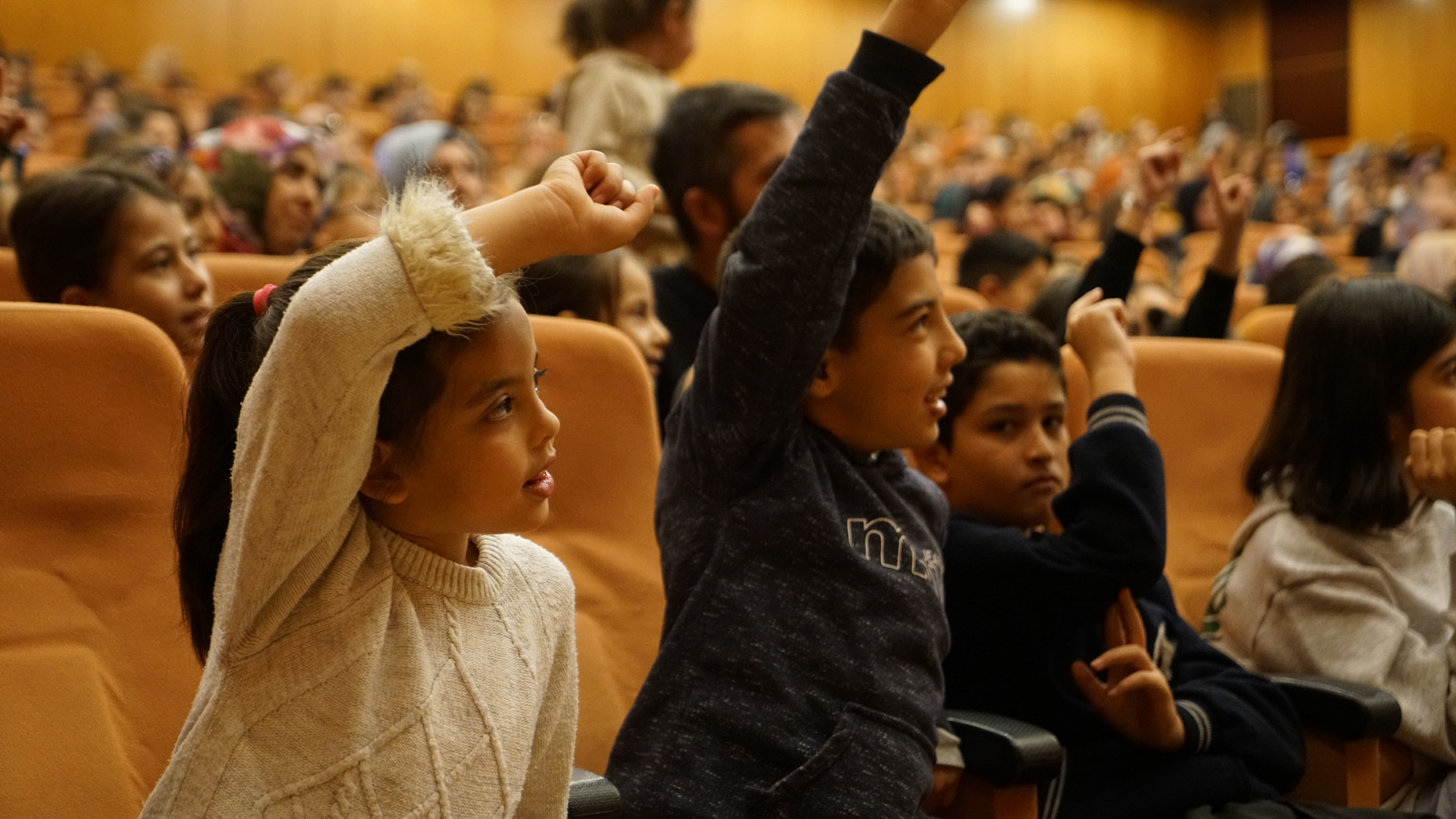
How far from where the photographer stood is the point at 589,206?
2.86ft

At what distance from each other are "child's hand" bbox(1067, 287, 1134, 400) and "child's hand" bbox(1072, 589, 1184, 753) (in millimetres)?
239

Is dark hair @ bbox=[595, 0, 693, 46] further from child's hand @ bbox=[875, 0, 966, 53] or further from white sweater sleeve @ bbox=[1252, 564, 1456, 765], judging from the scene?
white sweater sleeve @ bbox=[1252, 564, 1456, 765]

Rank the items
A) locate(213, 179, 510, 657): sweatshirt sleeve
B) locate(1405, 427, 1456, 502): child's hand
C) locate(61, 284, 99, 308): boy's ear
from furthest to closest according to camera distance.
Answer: locate(61, 284, 99, 308): boy's ear → locate(1405, 427, 1456, 502): child's hand → locate(213, 179, 510, 657): sweatshirt sleeve

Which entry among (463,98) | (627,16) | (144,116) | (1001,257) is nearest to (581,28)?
(627,16)

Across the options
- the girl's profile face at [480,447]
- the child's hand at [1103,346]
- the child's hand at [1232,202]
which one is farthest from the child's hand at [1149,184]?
the girl's profile face at [480,447]

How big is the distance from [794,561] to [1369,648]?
2.58ft

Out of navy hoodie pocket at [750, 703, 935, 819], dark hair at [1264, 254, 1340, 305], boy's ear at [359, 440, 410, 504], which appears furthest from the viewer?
dark hair at [1264, 254, 1340, 305]

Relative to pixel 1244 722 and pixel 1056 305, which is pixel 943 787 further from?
pixel 1056 305

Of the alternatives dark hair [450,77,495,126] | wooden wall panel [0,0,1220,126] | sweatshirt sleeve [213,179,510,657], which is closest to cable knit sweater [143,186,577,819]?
sweatshirt sleeve [213,179,510,657]

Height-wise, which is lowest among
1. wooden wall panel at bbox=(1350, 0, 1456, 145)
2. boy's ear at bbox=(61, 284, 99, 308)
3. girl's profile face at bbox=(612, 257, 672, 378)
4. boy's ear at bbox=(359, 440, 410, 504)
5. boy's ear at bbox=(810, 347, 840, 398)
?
wooden wall panel at bbox=(1350, 0, 1456, 145)

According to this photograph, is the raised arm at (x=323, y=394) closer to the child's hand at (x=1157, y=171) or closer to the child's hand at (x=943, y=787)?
the child's hand at (x=943, y=787)

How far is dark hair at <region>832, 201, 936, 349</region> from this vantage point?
4.06 ft

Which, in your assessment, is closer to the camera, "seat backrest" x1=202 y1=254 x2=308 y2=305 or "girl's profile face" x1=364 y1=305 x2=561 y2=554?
"girl's profile face" x1=364 y1=305 x2=561 y2=554

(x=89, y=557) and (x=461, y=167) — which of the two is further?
(x=461, y=167)
